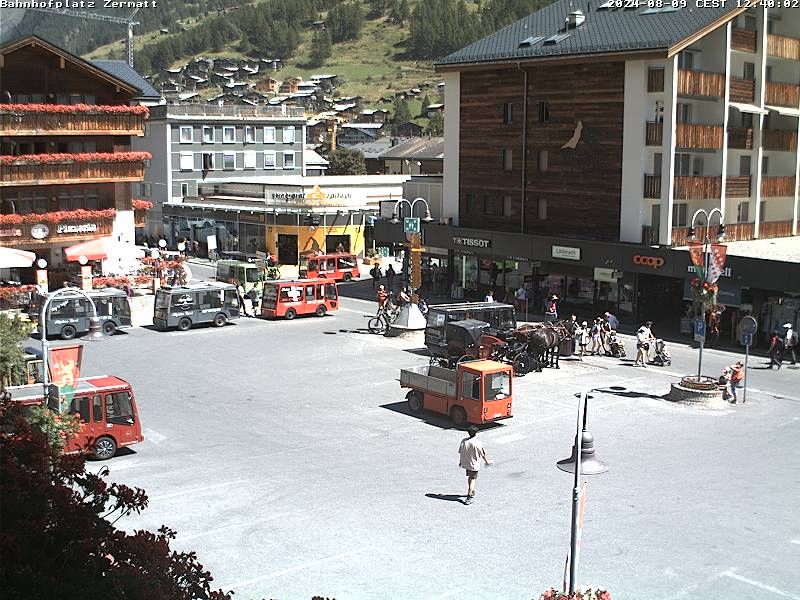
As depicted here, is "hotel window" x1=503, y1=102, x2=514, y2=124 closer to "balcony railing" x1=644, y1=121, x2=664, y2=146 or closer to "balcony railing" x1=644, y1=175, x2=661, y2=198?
"balcony railing" x1=644, y1=121, x2=664, y2=146

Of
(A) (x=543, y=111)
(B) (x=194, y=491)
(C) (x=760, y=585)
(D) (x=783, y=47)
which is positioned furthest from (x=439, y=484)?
(D) (x=783, y=47)

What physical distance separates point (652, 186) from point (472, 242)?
10139mm

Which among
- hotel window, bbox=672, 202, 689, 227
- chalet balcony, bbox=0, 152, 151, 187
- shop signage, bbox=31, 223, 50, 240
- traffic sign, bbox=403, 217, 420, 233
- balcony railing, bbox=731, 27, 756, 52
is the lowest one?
shop signage, bbox=31, 223, 50, 240

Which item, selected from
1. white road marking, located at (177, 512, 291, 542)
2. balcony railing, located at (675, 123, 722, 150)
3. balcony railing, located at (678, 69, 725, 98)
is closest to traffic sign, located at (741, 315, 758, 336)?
balcony railing, located at (675, 123, 722, 150)

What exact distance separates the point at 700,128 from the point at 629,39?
4.97m

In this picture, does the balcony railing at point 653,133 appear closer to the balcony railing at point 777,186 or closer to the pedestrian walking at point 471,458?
the balcony railing at point 777,186

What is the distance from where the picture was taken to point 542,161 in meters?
50.8

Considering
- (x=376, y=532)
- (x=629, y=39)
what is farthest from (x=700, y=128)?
(x=376, y=532)

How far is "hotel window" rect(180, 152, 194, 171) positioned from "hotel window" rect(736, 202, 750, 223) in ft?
159

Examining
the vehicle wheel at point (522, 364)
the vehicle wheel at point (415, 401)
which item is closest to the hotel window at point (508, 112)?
the vehicle wheel at point (522, 364)

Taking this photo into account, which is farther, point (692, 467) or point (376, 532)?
point (692, 467)

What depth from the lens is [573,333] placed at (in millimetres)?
40625

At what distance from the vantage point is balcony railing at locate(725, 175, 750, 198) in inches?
1955

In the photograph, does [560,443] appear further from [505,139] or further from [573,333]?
[505,139]
